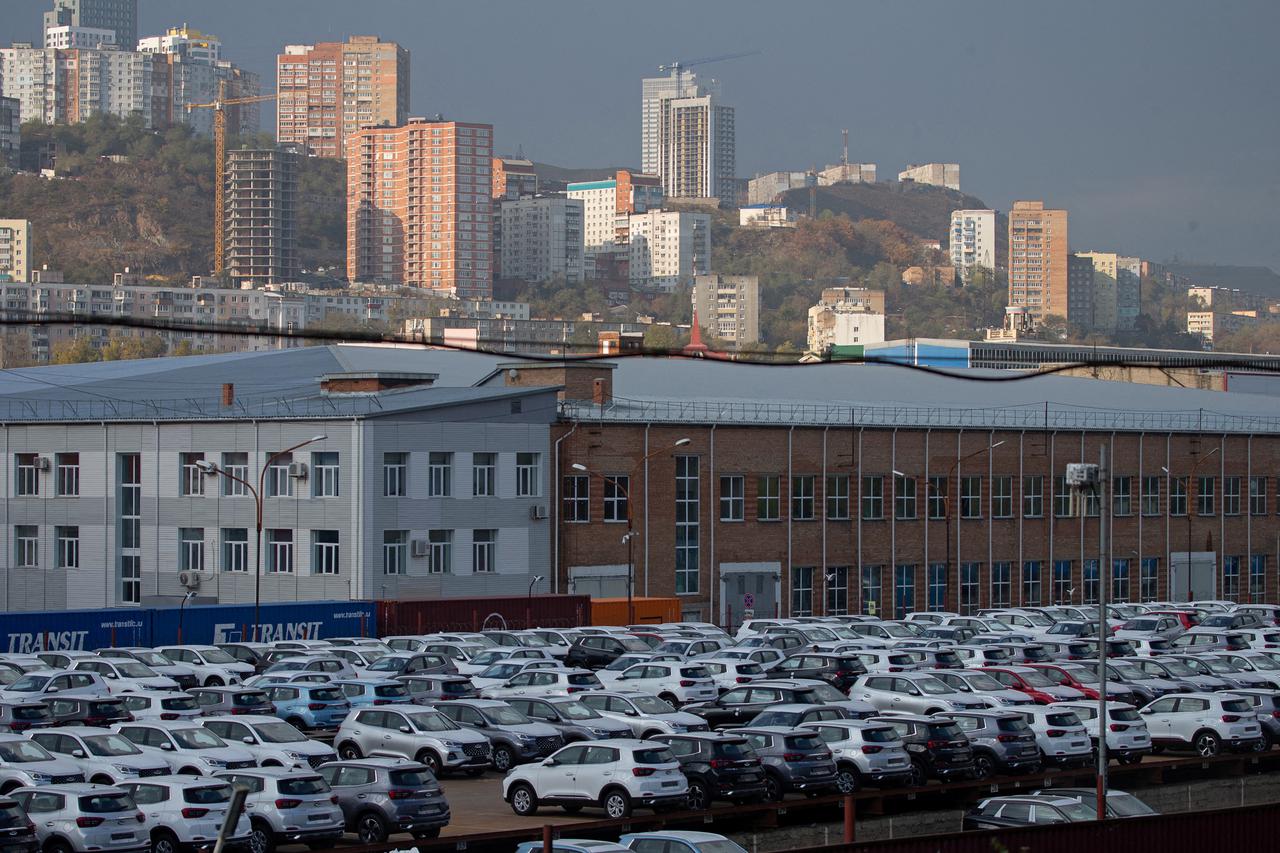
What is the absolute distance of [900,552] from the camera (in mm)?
69312

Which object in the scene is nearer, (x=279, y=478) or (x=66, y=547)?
(x=279, y=478)

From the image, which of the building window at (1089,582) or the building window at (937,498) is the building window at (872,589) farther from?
the building window at (1089,582)

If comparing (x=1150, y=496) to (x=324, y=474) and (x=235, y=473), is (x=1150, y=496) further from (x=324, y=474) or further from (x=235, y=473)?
(x=235, y=473)

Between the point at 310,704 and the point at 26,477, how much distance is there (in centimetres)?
3771

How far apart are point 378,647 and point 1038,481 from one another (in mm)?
39616

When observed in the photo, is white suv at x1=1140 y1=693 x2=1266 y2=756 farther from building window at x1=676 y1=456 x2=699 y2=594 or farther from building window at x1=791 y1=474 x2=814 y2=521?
building window at x1=791 y1=474 x2=814 y2=521

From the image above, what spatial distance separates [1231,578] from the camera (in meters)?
80.0

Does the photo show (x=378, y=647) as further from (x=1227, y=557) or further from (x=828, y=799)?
(x=1227, y=557)

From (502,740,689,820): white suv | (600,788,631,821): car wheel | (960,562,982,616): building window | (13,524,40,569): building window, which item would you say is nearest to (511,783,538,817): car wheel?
(502,740,689,820): white suv

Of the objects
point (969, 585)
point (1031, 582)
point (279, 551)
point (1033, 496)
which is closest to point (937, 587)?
point (969, 585)

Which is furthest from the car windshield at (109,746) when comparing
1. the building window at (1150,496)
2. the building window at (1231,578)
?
the building window at (1231,578)

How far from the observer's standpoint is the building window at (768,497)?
65.8 meters

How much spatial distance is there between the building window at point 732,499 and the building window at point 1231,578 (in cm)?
2690

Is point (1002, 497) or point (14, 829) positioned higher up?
point (1002, 497)
